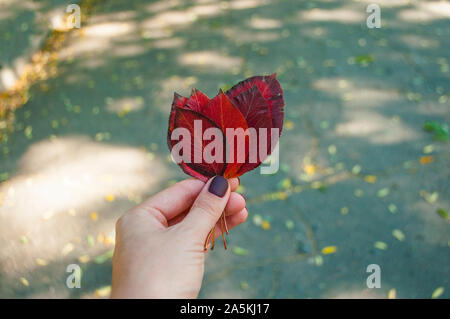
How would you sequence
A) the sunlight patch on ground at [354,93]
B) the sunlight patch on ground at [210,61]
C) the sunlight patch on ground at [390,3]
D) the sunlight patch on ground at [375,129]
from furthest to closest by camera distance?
1. the sunlight patch on ground at [390,3]
2. the sunlight patch on ground at [210,61]
3. the sunlight patch on ground at [354,93]
4. the sunlight patch on ground at [375,129]

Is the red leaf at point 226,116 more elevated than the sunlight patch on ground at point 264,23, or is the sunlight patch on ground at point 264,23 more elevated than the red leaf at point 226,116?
the sunlight patch on ground at point 264,23

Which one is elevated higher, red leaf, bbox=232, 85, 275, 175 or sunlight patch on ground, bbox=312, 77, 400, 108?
sunlight patch on ground, bbox=312, 77, 400, 108

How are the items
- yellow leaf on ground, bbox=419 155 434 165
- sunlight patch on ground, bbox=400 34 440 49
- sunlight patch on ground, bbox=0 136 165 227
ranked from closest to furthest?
1. sunlight patch on ground, bbox=0 136 165 227
2. yellow leaf on ground, bbox=419 155 434 165
3. sunlight patch on ground, bbox=400 34 440 49

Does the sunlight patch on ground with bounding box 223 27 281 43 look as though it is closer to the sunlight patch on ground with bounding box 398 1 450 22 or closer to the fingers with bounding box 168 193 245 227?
the sunlight patch on ground with bounding box 398 1 450 22

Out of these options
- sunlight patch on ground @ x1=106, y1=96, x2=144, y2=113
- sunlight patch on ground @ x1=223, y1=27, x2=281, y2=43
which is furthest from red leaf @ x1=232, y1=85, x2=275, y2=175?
sunlight patch on ground @ x1=223, y1=27, x2=281, y2=43

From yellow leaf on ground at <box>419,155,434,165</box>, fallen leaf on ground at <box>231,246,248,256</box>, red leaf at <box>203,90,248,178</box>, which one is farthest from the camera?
yellow leaf on ground at <box>419,155,434,165</box>

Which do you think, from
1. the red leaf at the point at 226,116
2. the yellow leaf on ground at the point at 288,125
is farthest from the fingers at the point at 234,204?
the yellow leaf on ground at the point at 288,125

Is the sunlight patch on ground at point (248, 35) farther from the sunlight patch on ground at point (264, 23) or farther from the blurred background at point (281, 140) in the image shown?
the sunlight patch on ground at point (264, 23)
